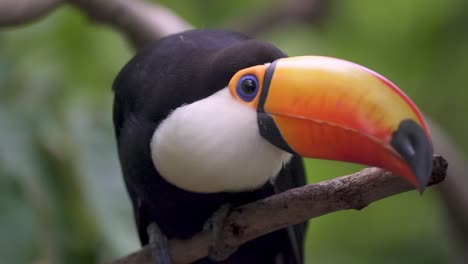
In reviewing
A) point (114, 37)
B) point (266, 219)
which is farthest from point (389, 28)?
point (266, 219)

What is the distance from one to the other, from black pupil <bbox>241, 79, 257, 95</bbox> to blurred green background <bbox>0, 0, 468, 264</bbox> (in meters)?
0.95

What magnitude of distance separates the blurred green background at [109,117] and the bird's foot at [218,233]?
620 mm

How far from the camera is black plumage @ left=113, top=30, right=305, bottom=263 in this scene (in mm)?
1696

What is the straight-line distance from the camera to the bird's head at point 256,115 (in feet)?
4.64

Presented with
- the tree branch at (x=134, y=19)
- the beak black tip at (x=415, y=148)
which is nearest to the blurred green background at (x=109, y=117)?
the tree branch at (x=134, y=19)

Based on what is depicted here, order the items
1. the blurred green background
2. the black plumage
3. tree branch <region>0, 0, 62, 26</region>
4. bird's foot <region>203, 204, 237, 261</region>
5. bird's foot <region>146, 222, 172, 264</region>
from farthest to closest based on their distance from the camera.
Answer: the blurred green background, tree branch <region>0, 0, 62, 26</region>, bird's foot <region>146, 222, 172, 264</region>, bird's foot <region>203, 204, 237, 261</region>, the black plumage

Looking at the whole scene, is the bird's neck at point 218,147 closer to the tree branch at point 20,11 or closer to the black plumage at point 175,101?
the black plumage at point 175,101

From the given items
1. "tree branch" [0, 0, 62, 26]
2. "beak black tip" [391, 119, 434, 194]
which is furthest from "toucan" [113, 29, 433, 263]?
"tree branch" [0, 0, 62, 26]

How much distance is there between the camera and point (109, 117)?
2.78 meters

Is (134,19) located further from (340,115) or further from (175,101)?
(340,115)

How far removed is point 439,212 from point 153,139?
191 cm

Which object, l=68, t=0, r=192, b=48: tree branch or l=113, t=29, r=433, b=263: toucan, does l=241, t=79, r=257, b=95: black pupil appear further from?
l=68, t=0, r=192, b=48: tree branch

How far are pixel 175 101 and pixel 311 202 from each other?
37 cm

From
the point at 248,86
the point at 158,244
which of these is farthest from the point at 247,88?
the point at 158,244
